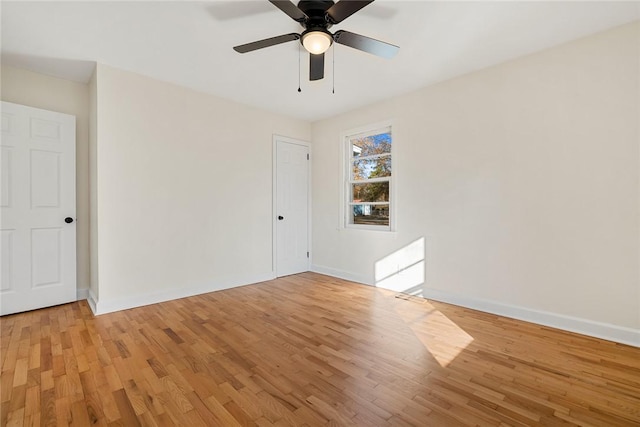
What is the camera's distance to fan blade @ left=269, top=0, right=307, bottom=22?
185cm

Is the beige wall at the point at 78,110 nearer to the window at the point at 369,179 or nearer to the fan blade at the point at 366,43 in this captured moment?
the fan blade at the point at 366,43

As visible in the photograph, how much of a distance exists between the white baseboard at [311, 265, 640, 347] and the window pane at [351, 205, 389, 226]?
3.83 ft

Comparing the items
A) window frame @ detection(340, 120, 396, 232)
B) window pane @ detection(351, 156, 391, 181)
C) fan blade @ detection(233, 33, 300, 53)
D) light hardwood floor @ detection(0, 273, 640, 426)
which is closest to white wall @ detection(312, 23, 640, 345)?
window frame @ detection(340, 120, 396, 232)

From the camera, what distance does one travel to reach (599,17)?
91.9 inches

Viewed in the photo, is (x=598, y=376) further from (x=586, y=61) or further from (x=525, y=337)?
(x=586, y=61)

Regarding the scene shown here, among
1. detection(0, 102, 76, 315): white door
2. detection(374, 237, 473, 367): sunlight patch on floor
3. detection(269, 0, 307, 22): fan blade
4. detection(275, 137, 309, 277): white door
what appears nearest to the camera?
detection(269, 0, 307, 22): fan blade

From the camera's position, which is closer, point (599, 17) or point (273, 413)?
point (273, 413)

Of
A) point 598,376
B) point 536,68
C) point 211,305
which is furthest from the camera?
point 211,305

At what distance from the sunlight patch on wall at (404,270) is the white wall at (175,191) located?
1.80 meters

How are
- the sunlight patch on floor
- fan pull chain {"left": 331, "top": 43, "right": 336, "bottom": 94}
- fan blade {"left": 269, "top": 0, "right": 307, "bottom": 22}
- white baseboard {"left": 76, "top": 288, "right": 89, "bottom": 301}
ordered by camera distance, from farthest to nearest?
1. white baseboard {"left": 76, "top": 288, "right": 89, "bottom": 301}
2. fan pull chain {"left": 331, "top": 43, "right": 336, "bottom": 94}
3. the sunlight patch on floor
4. fan blade {"left": 269, "top": 0, "right": 307, "bottom": 22}

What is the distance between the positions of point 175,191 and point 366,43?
279 cm

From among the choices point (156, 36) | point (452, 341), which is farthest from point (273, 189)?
point (452, 341)

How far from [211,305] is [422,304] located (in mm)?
2516

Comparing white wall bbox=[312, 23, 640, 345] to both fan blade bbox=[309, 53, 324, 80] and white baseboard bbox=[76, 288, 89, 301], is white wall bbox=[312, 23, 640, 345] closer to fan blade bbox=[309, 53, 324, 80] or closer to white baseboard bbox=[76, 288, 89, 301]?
fan blade bbox=[309, 53, 324, 80]
